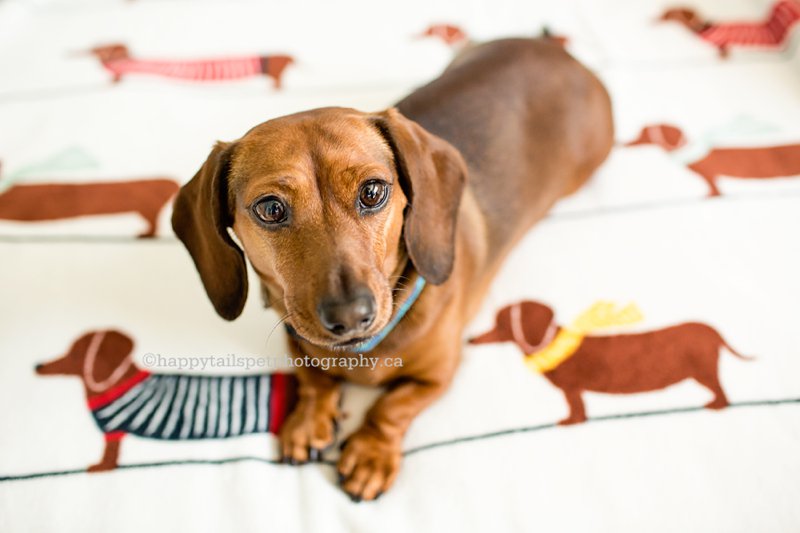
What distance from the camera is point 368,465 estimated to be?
4.15ft

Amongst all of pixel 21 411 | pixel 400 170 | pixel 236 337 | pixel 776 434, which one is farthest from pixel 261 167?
pixel 776 434

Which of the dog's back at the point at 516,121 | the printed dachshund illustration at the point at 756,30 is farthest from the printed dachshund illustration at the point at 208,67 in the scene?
the printed dachshund illustration at the point at 756,30

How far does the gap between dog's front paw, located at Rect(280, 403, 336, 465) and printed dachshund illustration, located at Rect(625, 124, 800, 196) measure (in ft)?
4.32

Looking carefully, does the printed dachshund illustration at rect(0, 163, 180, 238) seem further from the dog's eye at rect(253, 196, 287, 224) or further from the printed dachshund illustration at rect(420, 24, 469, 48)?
the printed dachshund illustration at rect(420, 24, 469, 48)

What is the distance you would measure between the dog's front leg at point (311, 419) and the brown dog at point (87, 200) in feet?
2.40

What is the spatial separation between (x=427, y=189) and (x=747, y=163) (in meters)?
1.19

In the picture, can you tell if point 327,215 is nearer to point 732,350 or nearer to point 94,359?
point 94,359

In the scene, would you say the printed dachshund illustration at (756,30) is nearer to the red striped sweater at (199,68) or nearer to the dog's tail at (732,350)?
the dog's tail at (732,350)

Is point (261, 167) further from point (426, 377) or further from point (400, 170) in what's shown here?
point (426, 377)

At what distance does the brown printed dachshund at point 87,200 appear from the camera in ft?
5.94

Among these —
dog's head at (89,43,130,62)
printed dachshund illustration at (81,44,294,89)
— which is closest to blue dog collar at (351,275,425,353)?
printed dachshund illustration at (81,44,294,89)

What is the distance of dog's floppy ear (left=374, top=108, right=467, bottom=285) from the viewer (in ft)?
3.95

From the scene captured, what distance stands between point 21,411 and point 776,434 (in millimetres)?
1697

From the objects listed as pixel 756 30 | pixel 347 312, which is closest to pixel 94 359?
pixel 347 312
